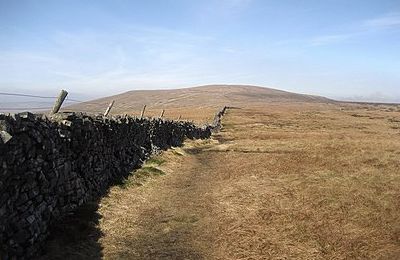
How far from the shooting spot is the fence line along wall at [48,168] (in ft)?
31.7

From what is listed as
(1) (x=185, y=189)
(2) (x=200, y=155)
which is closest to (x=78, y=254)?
(1) (x=185, y=189)

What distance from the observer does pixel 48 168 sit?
12.1 metres

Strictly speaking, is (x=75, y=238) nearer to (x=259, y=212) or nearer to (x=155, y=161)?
(x=259, y=212)

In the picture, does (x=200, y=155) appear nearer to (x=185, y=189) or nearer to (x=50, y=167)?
(x=185, y=189)

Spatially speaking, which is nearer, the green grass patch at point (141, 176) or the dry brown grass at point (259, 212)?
the dry brown grass at point (259, 212)

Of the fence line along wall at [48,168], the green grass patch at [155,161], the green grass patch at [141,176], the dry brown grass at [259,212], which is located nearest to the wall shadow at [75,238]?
the dry brown grass at [259,212]

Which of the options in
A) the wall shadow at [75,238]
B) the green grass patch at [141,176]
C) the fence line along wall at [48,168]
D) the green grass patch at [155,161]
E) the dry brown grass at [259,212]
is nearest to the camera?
the fence line along wall at [48,168]

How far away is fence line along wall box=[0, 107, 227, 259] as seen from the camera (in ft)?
31.7

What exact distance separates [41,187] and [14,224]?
1792 mm

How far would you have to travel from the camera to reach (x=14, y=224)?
9742mm

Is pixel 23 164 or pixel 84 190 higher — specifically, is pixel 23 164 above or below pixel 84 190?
above

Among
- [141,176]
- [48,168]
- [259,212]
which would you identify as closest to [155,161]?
[141,176]

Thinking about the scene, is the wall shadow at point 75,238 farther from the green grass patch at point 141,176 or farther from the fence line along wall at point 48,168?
the green grass patch at point 141,176

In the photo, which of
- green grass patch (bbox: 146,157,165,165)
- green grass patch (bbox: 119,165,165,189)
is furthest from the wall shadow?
green grass patch (bbox: 146,157,165,165)
